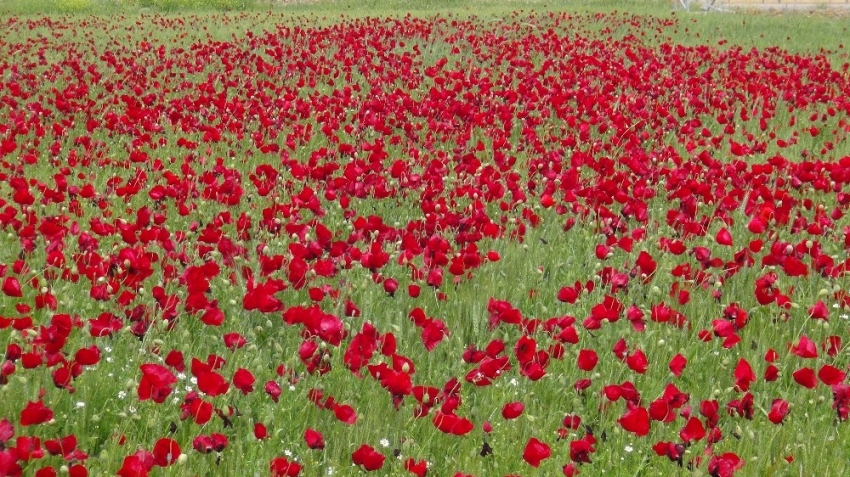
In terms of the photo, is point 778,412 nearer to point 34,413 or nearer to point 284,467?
point 284,467

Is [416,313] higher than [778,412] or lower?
higher

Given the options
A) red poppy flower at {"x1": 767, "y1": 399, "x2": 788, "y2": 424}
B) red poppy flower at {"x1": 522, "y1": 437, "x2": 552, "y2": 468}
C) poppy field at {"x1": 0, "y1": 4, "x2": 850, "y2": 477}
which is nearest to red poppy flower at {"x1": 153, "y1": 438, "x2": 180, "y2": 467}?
poppy field at {"x1": 0, "y1": 4, "x2": 850, "y2": 477}

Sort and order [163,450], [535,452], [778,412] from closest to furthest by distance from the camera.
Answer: [163,450], [535,452], [778,412]

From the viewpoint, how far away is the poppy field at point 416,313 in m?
2.92

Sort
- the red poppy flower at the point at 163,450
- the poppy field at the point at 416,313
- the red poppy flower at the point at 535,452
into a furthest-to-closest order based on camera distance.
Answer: the poppy field at the point at 416,313 → the red poppy flower at the point at 535,452 → the red poppy flower at the point at 163,450

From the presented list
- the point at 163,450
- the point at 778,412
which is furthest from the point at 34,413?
the point at 778,412

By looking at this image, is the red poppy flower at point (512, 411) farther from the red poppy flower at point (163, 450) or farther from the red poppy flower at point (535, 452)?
the red poppy flower at point (163, 450)

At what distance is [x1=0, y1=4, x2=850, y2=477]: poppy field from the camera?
2916 mm

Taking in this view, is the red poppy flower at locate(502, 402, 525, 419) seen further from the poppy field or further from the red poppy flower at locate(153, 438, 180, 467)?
the red poppy flower at locate(153, 438, 180, 467)

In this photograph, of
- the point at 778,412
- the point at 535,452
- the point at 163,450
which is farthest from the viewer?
the point at 778,412

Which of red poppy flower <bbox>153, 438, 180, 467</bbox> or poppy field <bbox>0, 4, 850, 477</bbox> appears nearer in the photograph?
red poppy flower <bbox>153, 438, 180, 467</bbox>

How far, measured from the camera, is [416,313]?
3.31 metres

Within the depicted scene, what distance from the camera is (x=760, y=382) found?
3.66m

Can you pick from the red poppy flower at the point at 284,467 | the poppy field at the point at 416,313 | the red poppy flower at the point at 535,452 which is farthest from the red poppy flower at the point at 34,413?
the red poppy flower at the point at 535,452
